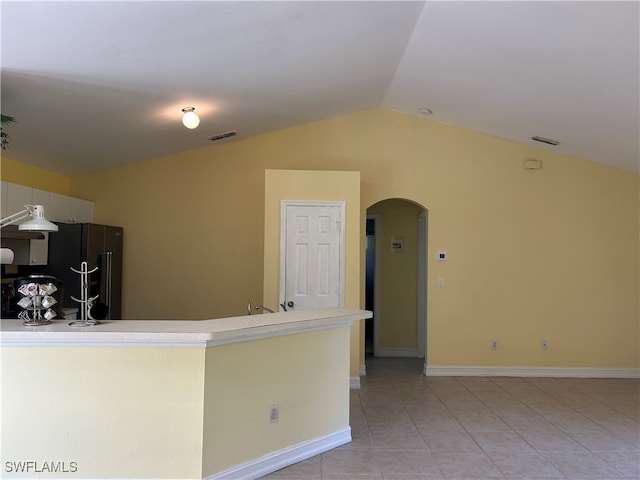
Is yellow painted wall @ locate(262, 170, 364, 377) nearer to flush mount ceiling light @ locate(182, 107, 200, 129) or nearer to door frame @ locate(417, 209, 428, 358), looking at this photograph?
flush mount ceiling light @ locate(182, 107, 200, 129)

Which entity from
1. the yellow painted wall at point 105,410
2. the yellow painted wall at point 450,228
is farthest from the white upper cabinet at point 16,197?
the yellow painted wall at point 105,410

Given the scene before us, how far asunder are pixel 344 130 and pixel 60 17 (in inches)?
146

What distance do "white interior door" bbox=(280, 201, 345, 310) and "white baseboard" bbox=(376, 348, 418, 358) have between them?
2.00 meters

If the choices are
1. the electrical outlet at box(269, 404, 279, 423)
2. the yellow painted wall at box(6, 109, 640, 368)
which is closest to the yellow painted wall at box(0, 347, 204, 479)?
the electrical outlet at box(269, 404, 279, 423)

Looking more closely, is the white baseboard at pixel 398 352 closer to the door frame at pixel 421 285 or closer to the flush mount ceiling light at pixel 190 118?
the door frame at pixel 421 285

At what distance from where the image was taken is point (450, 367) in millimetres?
5906

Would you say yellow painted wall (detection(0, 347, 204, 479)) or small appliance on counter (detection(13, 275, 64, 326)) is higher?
small appliance on counter (detection(13, 275, 64, 326))

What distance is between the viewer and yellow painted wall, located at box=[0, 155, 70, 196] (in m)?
4.73

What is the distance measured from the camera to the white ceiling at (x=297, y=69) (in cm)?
303

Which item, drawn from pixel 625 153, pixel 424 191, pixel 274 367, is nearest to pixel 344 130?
pixel 424 191

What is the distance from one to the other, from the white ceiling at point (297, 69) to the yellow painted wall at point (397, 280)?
1864 mm

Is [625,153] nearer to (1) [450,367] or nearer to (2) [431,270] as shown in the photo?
(2) [431,270]

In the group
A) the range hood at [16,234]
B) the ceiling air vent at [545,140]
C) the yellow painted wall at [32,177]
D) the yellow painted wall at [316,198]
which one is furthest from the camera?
the ceiling air vent at [545,140]

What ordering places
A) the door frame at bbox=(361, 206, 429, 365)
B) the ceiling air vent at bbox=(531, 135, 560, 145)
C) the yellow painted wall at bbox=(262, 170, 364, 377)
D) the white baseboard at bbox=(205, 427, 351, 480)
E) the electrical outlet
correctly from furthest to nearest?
the door frame at bbox=(361, 206, 429, 365) → the ceiling air vent at bbox=(531, 135, 560, 145) → the yellow painted wall at bbox=(262, 170, 364, 377) → the electrical outlet → the white baseboard at bbox=(205, 427, 351, 480)
